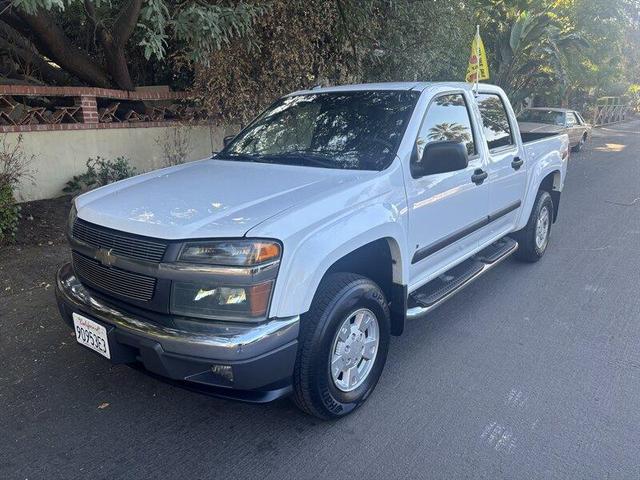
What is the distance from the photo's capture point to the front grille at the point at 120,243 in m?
2.56

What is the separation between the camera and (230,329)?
2479 mm

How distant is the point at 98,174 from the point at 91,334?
5.37 metres

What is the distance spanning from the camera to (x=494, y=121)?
480 centimetres

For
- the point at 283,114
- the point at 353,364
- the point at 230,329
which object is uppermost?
the point at 283,114

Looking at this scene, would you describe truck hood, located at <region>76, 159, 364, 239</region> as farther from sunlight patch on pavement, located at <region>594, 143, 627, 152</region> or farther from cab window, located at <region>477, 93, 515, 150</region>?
sunlight patch on pavement, located at <region>594, 143, 627, 152</region>

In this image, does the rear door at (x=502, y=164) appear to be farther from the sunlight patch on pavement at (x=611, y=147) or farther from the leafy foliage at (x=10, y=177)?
the sunlight patch on pavement at (x=611, y=147)

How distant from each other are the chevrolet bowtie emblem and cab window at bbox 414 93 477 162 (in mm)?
1993

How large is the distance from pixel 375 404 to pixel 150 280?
158 cm

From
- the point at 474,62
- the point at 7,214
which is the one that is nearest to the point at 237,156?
A: the point at 7,214

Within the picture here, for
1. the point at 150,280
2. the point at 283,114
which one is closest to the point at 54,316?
the point at 150,280

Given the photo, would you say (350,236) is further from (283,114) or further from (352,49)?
(352,49)

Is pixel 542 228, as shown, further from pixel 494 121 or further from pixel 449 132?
pixel 449 132

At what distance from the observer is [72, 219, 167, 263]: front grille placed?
2.56 meters

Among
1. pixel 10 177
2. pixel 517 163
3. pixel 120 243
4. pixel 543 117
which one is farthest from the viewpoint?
pixel 543 117
